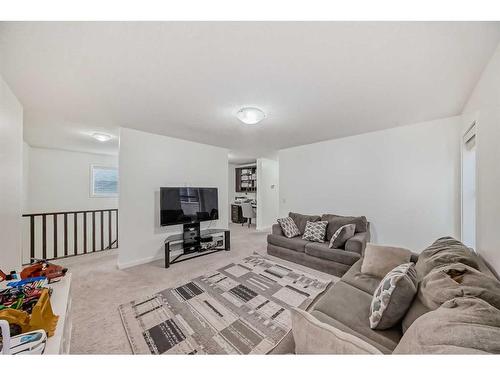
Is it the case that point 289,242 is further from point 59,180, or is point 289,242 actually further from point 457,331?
point 59,180

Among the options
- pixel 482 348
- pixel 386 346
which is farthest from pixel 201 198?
pixel 482 348

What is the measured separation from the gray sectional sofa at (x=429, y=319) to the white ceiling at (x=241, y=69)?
1.48m

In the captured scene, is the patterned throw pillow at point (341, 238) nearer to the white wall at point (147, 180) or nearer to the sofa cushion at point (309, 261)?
the sofa cushion at point (309, 261)

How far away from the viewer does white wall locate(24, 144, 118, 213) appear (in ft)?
14.9

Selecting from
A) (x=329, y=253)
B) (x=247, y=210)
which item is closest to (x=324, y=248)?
(x=329, y=253)

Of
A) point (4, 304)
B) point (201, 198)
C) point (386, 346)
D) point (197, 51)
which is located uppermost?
point (197, 51)

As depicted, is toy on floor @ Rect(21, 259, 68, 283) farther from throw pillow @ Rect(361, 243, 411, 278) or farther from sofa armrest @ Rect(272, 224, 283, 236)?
sofa armrest @ Rect(272, 224, 283, 236)

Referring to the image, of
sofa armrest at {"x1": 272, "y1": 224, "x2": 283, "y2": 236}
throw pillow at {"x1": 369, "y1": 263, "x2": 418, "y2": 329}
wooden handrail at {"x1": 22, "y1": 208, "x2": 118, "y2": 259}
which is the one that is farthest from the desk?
throw pillow at {"x1": 369, "y1": 263, "x2": 418, "y2": 329}

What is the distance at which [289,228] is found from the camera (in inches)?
137

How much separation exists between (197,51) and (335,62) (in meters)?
1.06

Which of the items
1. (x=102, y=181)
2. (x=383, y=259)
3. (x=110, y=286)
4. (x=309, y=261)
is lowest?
(x=110, y=286)

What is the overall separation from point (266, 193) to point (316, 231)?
321cm

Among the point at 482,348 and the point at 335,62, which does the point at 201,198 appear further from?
the point at 482,348
